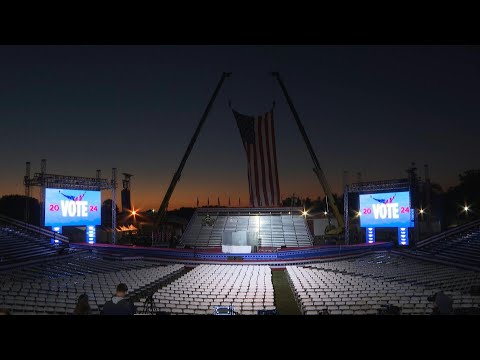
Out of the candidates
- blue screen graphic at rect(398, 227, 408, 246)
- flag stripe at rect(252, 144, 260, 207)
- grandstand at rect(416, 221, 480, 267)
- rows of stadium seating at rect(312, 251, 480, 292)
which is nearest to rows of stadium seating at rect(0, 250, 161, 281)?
flag stripe at rect(252, 144, 260, 207)

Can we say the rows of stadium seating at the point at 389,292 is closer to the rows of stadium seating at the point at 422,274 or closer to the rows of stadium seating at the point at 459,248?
the rows of stadium seating at the point at 422,274

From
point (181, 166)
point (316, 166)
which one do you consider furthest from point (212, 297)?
point (181, 166)

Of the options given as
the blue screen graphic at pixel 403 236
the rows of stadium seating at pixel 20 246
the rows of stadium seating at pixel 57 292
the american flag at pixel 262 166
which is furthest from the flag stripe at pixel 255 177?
the rows of stadium seating at pixel 20 246

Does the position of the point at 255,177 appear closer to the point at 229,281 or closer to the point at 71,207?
the point at 71,207

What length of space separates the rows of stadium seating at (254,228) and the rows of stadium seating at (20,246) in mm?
14130

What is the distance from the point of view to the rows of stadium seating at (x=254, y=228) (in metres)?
37.8

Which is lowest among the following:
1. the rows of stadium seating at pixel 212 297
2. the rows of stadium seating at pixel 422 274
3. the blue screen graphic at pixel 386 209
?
the rows of stadium seating at pixel 422 274

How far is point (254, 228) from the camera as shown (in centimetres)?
4138

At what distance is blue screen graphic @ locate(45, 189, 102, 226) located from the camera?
27.6 m
